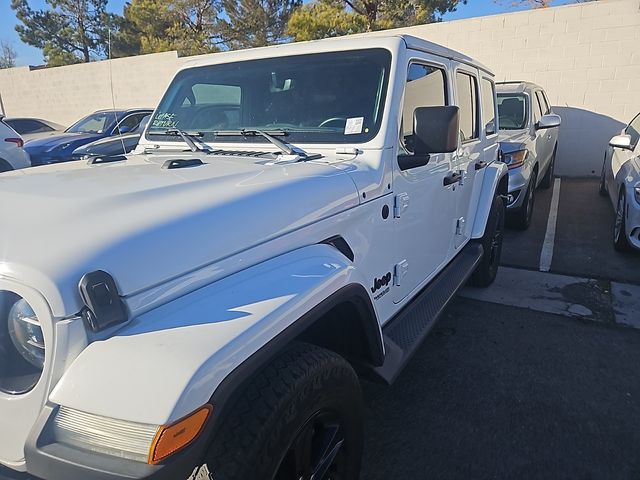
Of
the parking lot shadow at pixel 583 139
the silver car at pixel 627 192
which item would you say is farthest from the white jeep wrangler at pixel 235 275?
the parking lot shadow at pixel 583 139

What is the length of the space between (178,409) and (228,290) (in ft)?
1.47

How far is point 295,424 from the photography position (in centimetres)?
147

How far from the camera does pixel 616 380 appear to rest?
322cm

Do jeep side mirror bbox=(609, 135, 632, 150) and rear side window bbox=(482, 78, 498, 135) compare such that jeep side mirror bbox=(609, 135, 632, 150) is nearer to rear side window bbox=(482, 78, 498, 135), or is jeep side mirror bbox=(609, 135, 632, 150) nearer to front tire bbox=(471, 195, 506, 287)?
rear side window bbox=(482, 78, 498, 135)

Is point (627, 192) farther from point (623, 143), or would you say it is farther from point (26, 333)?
point (26, 333)

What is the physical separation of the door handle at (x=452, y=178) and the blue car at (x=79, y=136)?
6.28 m

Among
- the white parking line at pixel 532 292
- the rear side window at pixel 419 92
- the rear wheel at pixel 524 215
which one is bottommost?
the white parking line at pixel 532 292

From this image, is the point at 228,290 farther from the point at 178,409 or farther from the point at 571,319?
the point at 571,319

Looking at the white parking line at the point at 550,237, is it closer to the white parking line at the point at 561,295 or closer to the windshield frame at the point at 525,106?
the white parking line at the point at 561,295

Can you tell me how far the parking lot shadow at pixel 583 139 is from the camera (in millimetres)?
10133

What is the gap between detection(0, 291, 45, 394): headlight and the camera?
4.30 feet

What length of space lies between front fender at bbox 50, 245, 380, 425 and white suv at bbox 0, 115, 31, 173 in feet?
24.6

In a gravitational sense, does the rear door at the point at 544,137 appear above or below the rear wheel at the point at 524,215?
above

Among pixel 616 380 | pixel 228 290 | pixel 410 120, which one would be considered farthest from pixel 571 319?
pixel 228 290
